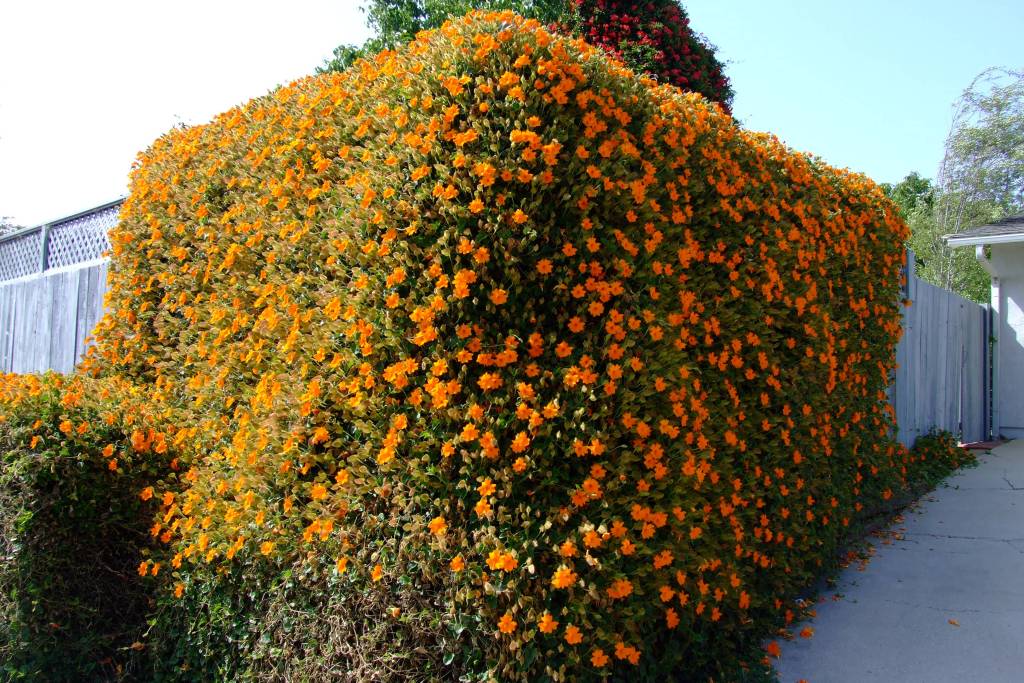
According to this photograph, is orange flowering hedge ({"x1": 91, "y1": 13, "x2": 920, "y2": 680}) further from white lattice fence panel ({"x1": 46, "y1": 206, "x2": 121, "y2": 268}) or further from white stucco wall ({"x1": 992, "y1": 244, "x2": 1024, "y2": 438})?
white stucco wall ({"x1": 992, "y1": 244, "x2": 1024, "y2": 438})

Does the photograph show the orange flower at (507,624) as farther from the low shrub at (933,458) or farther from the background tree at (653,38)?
the background tree at (653,38)

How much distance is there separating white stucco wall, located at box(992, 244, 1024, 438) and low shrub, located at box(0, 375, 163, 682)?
36.6 ft

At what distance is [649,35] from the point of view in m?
9.65

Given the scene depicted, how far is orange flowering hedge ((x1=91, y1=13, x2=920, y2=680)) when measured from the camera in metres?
2.71

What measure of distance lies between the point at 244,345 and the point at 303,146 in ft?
3.09

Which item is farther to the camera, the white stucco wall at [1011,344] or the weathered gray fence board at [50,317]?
the white stucco wall at [1011,344]

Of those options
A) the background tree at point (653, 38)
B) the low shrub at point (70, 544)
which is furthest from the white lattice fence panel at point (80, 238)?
the low shrub at point (70, 544)

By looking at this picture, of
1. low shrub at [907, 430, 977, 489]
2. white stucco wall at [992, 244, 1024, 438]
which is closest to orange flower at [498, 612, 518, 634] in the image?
low shrub at [907, 430, 977, 489]

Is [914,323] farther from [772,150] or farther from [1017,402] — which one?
[1017,402]

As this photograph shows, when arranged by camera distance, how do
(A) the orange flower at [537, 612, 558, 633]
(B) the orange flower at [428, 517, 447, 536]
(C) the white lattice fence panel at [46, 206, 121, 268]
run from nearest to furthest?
(A) the orange flower at [537, 612, 558, 633] → (B) the orange flower at [428, 517, 447, 536] → (C) the white lattice fence panel at [46, 206, 121, 268]

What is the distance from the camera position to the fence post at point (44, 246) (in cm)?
1019

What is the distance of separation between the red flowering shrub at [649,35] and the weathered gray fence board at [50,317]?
6166 mm

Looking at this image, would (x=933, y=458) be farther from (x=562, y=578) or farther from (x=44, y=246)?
(x=44, y=246)

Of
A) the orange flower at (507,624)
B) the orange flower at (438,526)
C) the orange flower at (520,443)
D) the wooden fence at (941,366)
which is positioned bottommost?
the orange flower at (507,624)
